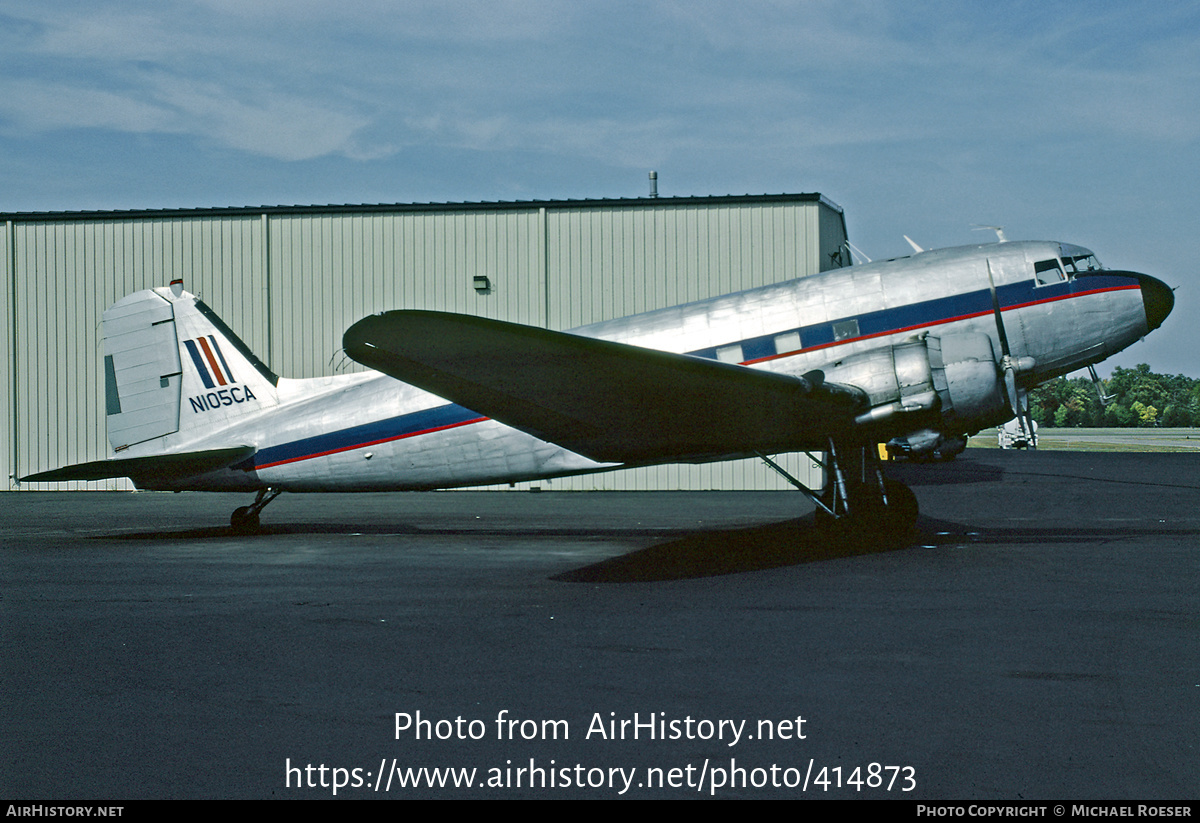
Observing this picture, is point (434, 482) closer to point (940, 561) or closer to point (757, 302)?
point (757, 302)

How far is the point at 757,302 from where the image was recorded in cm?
1327

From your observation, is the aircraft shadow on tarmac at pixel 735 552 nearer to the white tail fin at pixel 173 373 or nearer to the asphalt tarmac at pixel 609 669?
the asphalt tarmac at pixel 609 669

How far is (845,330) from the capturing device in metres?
12.8

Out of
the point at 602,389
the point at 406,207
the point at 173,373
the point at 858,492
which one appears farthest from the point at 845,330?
the point at 406,207

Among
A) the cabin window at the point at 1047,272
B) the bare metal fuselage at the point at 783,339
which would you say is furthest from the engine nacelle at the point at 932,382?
the cabin window at the point at 1047,272

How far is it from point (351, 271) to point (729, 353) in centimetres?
1749

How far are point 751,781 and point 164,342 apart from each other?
13.5 m

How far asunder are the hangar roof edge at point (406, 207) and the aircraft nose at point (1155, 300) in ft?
46.2

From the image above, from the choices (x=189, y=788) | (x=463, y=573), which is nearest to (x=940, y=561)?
(x=463, y=573)

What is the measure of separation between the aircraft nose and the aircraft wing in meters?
4.68

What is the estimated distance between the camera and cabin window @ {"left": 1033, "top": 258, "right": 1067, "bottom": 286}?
12.8m

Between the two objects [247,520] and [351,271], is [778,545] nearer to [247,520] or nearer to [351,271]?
[247,520]

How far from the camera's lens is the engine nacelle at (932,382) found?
11.7m

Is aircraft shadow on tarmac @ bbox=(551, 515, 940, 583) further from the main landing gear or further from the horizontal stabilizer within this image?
the horizontal stabilizer
